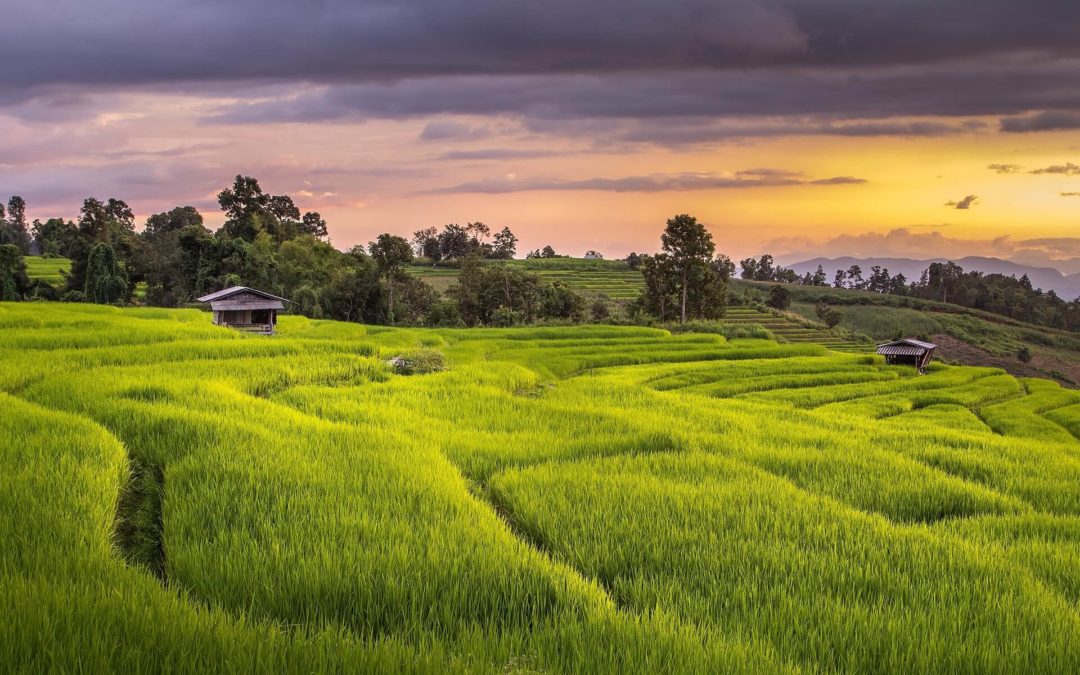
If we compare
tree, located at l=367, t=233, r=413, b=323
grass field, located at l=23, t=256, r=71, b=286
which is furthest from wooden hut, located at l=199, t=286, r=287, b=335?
grass field, located at l=23, t=256, r=71, b=286

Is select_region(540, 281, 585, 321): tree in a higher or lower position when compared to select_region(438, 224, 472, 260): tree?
lower

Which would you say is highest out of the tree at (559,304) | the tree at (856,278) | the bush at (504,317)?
the tree at (856,278)

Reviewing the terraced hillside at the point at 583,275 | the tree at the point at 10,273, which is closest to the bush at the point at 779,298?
the terraced hillside at the point at 583,275

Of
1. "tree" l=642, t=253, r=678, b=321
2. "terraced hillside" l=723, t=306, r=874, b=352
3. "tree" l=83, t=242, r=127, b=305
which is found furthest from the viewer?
"terraced hillside" l=723, t=306, r=874, b=352

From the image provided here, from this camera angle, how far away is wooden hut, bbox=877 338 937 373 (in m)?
32.3

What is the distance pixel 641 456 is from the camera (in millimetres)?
8625

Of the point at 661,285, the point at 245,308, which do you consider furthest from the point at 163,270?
the point at 661,285

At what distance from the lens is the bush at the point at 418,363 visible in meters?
16.6

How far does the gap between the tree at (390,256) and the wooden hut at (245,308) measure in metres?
16.8

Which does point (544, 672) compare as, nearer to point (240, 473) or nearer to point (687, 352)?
point (240, 473)

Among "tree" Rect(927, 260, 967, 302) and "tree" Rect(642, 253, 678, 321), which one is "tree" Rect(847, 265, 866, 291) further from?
"tree" Rect(642, 253, 678, 321)

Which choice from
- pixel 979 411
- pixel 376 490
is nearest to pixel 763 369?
pixel 979 411

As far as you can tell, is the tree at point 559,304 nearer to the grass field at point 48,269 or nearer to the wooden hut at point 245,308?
the wooden hut at point 245,308

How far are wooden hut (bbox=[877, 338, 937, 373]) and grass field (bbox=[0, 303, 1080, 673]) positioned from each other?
902 inches
